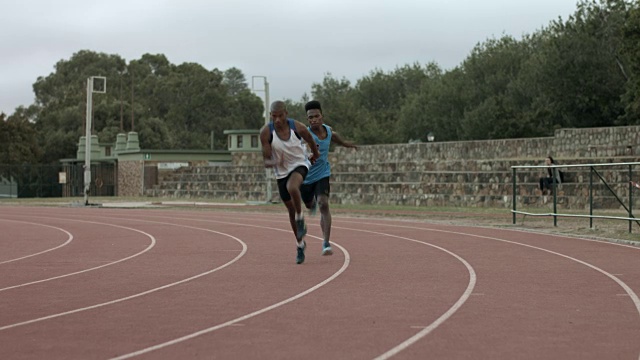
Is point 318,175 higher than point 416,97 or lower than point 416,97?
lower

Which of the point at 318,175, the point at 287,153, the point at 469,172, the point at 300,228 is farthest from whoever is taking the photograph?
the point at 469,172

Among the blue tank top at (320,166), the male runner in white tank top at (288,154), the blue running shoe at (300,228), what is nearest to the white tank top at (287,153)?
the male runner in white tank top at (288,154)

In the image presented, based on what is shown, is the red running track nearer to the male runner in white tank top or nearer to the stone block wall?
the male runner in white tank top

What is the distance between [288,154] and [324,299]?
3634mm

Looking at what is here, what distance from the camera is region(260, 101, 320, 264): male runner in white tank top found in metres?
12.2

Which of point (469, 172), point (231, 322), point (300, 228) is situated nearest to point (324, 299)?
point (231, 322)

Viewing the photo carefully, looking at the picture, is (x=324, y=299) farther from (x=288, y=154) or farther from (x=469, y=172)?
(x=469, y=172)

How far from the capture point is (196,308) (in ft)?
28.2

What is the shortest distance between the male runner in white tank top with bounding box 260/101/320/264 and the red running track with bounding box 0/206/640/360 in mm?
749

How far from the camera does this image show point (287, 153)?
12422 millimetres

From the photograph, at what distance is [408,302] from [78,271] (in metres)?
5.05

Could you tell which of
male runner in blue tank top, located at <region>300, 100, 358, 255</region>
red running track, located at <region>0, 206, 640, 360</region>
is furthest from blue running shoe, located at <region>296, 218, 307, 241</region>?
male runner in blue tank top, located at <region>300, 100, 358, 255</region>

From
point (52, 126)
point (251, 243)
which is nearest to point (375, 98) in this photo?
point (52, 126)

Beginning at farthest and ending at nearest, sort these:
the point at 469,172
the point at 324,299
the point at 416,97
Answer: the point at 416,97 < the point at 469,172 < the point at 324,299
